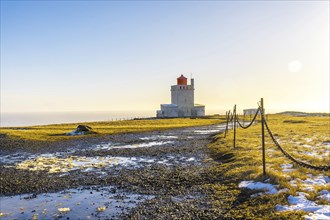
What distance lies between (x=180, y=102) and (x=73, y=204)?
9912 centimetres

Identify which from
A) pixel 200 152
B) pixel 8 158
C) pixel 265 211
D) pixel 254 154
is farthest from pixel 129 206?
pixel 8 158

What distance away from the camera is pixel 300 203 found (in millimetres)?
10961

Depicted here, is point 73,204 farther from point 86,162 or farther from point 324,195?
point 86,162

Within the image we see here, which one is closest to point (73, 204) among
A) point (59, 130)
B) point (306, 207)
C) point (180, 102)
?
point (306, 207)

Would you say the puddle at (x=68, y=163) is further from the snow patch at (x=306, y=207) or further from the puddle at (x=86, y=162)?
the snow patch at (x=306, y=207)

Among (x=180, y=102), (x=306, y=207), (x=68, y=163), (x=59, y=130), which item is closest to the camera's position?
(x=306, y=207)

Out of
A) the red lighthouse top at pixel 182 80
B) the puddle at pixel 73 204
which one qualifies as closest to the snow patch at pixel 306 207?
the puddle at pixel 73 204

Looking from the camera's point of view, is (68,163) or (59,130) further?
(59,130)

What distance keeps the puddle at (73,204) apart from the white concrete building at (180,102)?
95.5 meters

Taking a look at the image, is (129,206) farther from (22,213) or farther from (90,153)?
(90,153)

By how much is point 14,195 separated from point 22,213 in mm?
3407

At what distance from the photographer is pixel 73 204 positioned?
13.4 metres

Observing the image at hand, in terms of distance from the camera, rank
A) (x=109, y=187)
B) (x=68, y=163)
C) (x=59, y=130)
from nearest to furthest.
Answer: (x=109, y=187) < (x=68, y=163) < (x=59, y=130)

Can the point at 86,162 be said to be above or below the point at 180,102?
below
